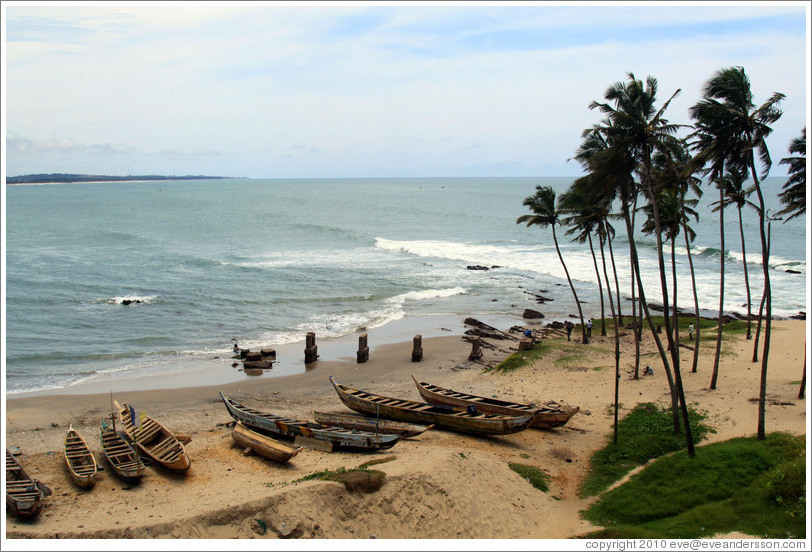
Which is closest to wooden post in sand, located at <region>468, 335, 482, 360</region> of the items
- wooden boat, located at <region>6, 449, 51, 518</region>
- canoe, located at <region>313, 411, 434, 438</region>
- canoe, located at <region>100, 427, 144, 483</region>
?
canoe, located at <region>313, 411, 434, 438</region>

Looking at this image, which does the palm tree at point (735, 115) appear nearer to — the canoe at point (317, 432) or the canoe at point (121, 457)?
the canoe at point (317, 432)

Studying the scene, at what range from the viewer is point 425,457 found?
782 inches

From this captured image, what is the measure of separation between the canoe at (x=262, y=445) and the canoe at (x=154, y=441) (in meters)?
1.97

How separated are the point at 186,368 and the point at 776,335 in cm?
3497

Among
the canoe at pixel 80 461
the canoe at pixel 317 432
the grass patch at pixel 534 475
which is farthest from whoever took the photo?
the canoe at pixel 317 432

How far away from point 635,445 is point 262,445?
1319 cm

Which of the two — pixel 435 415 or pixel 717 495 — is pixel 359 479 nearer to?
pixel 435 415

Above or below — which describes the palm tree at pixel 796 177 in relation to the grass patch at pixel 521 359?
above

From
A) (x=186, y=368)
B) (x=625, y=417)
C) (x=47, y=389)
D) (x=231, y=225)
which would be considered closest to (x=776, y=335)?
(x=625, y=417)

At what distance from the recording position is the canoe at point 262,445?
21375mm

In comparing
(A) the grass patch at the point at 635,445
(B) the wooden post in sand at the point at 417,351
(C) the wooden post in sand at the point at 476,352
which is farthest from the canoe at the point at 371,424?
(C) the wooden post in sand at the point at 476,352

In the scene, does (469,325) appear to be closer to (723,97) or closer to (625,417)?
(625,417)

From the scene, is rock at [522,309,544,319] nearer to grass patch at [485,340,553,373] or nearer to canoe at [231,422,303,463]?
grass patch at [485,340,553,373]

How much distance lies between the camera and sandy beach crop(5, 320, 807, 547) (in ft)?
54.9
